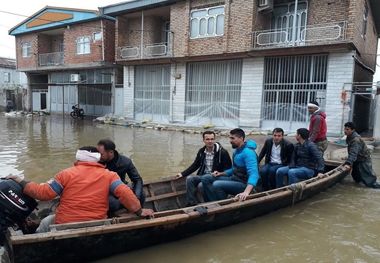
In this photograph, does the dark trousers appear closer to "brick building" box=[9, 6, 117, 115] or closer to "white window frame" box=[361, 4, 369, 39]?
"white window frame" box=[361, 4, 369, 39]

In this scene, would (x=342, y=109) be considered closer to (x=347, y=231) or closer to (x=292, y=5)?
(x=292, y=5)

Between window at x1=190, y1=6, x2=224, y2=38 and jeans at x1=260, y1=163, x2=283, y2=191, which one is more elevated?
window at x1=190, y1=6, x2=224, y2=38

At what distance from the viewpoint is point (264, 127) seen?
1580 centimetres

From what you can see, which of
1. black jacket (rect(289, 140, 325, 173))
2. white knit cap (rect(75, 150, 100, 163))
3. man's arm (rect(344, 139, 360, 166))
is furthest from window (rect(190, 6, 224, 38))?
white knit cap (rect(75, 150, 100, 163))

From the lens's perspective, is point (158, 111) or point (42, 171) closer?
point (42, 171)

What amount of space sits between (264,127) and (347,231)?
Result: 11055mm

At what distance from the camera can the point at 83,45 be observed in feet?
77.6

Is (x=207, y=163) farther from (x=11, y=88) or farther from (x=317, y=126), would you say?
(x=11, y=88)

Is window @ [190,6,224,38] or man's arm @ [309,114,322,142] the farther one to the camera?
window @ [190,6,224,38]

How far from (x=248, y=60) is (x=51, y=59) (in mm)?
17797

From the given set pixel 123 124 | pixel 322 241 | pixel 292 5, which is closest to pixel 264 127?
pixel 292 5

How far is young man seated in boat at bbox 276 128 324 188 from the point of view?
5658 mm

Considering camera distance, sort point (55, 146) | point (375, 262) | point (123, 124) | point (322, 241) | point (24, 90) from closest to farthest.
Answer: point (375, 262), point (322, 241), point (55, 146), point (123, 124), point (24, 90)

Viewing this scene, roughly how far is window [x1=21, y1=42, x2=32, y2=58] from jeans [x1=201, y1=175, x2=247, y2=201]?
27.5 metres
